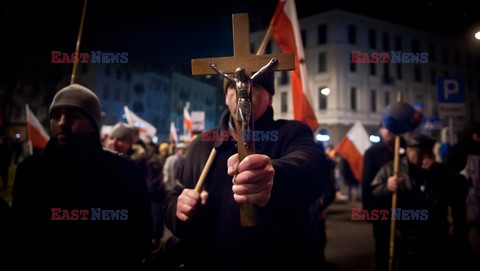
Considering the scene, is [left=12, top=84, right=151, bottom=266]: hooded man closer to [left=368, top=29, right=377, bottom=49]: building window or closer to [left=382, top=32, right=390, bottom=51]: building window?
[left=368, top=29, right=377, bottom=49]: building window

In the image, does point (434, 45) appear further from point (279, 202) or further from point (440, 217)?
point (279, 202)


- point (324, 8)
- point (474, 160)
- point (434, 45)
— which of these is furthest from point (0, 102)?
point (434, 45)

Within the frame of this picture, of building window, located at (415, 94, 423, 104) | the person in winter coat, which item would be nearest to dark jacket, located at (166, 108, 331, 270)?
the person in winter coat

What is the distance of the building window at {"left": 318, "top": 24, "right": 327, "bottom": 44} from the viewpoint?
34.0 m

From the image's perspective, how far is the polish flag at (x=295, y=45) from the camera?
12.9 feet

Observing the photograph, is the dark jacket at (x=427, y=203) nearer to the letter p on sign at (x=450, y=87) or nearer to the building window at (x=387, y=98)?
the letter p on sign at (x=450, y=87)

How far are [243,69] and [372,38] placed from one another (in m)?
38.2

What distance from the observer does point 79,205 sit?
238 cm

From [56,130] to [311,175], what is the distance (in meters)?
2.00

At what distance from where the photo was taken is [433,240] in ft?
12.3

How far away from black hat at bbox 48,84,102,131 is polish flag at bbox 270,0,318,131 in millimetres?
2347

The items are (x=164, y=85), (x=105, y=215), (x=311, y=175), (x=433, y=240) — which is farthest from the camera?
(x=164, y=85)

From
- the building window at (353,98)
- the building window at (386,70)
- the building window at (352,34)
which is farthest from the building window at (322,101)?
the building window at (386,70)

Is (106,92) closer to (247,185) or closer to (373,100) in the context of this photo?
(373,100)
